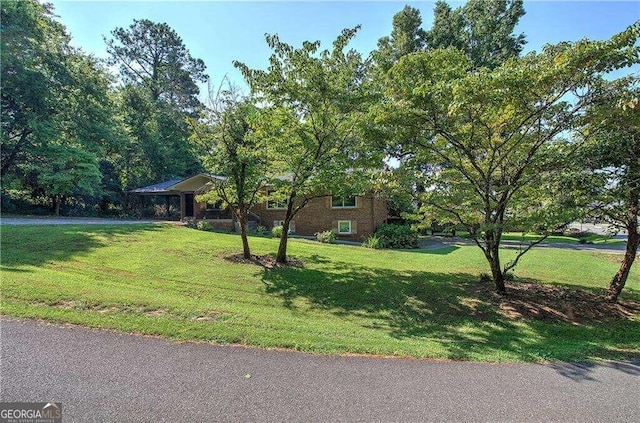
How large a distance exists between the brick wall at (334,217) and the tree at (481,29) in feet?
51.7

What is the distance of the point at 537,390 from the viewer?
3816 mm

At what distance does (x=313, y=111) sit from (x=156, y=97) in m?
38.0

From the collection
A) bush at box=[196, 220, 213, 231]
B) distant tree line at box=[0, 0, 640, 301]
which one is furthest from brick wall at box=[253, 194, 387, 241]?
distant tree line at box=[0, 0, 640, 301]

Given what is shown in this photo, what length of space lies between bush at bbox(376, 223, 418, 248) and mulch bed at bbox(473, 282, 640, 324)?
10.2 m

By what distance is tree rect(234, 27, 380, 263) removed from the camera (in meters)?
9.76

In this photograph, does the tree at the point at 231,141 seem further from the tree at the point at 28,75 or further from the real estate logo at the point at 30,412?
the tree at the point at 28,75

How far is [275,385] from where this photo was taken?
3.61 metres

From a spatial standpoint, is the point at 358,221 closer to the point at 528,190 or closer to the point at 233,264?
the point at 233,264

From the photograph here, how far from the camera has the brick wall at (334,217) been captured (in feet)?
72.7

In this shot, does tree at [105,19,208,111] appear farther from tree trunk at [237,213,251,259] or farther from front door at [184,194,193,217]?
tree trunk at [237,213,251,259]

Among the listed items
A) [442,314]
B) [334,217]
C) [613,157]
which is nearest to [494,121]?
[613,157]

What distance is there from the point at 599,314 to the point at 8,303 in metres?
11.7

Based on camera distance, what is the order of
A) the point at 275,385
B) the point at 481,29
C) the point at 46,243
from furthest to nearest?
the point at 481,29 < the point at 46,243 < the point at 275,385

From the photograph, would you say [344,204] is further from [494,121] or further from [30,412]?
[30,412]
